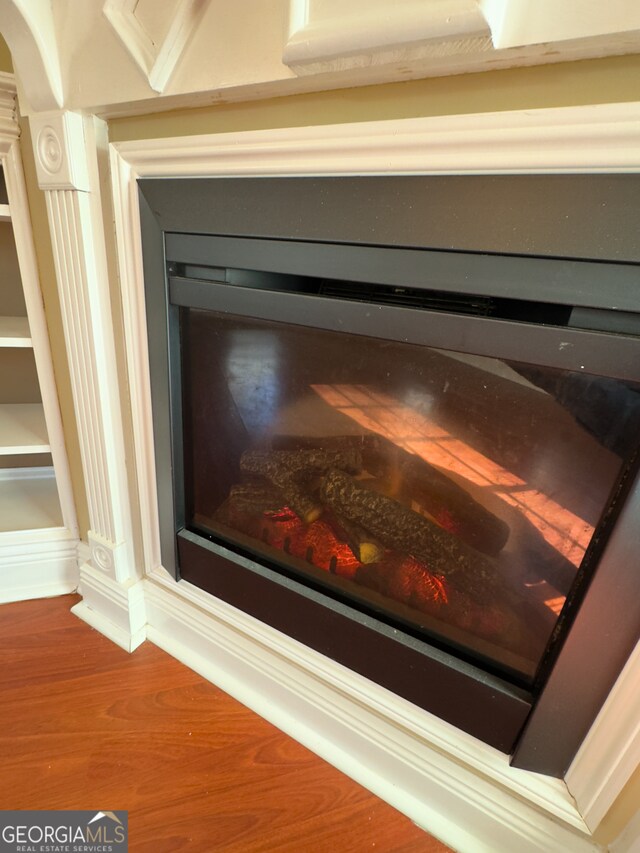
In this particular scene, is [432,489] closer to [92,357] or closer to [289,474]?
[289,474]

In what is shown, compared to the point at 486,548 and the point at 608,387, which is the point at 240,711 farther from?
the point at 608,387

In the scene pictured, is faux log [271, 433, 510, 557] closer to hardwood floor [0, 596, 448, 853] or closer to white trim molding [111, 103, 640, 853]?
white trim molding [111, 103, 640, 853]

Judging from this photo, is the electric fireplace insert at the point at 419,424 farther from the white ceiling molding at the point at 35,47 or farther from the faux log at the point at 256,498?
the white ceiling molding at the point at 35,47

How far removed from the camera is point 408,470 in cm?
83

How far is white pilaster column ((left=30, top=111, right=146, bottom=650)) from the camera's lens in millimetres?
854

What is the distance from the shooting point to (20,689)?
114 centimetres

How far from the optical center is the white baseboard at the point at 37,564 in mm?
1322

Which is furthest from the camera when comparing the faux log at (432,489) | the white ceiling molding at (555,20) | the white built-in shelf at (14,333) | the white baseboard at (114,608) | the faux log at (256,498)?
the white baseboard at (114,608)

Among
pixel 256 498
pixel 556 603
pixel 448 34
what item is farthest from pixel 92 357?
pixel 556 603

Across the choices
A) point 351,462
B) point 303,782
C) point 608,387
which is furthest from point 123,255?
point 303,782

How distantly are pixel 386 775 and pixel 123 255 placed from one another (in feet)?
4.09

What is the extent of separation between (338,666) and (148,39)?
1191 mm

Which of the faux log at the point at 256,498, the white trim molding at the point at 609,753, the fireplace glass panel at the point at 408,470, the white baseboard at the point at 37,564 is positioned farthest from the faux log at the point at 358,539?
the white baseboard at the point at 37,564

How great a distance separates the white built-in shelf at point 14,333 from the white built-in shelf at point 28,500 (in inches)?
21.5
